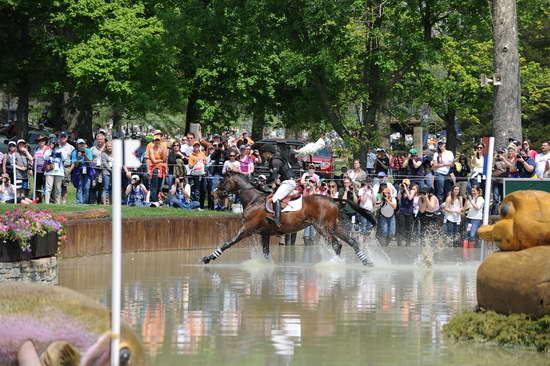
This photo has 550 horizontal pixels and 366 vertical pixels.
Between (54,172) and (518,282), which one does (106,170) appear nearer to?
(54,172)

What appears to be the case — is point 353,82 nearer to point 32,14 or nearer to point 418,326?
point 32,14

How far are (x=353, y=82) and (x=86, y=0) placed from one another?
12753mm

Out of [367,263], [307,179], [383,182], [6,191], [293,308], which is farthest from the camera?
[307,179]

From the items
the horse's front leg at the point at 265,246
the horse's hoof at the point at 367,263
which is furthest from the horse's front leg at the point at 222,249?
the horse's hoof at the point at 367,263

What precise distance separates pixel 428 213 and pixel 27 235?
15.0m

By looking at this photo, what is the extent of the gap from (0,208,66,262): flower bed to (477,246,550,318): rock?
753 centimetres

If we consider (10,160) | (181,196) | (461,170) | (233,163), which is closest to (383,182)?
(461,170)

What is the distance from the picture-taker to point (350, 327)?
14.5 meters

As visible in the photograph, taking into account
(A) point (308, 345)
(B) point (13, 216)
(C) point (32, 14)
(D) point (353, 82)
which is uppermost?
(C) point (32, 14)

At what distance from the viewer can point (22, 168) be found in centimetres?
2816

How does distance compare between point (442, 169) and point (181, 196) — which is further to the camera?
point (181, 196)

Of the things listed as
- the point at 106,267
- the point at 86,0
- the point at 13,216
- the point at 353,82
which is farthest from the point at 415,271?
the point at 86,0

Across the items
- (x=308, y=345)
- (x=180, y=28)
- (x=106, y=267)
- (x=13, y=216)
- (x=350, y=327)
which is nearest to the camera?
(x=308, y=345)

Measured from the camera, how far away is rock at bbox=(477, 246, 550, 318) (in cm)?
1255
